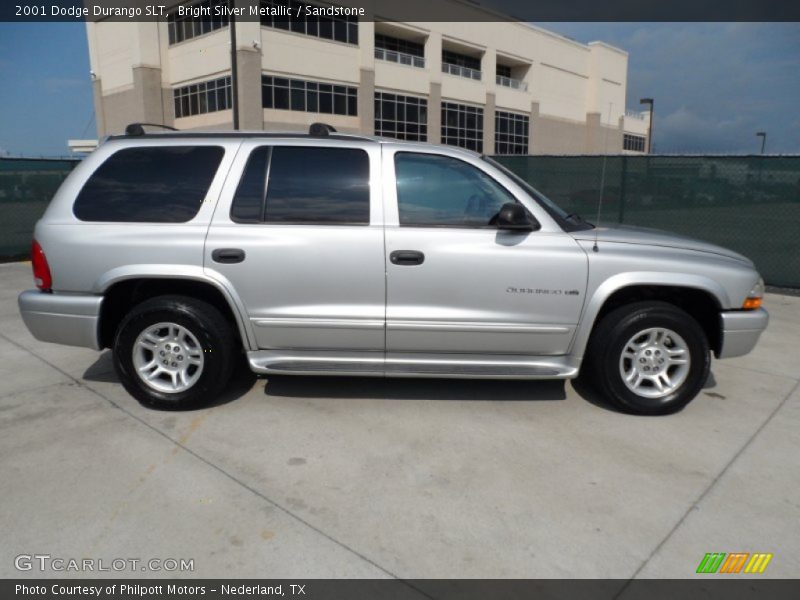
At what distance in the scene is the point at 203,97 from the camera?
35.7 m

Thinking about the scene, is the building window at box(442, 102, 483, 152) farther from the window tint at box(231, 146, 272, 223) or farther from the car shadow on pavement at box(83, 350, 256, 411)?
the window tint at box(231, 146, 272, 223)

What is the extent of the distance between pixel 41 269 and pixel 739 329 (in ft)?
15.8

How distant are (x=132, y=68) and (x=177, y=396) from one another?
40.4 meters

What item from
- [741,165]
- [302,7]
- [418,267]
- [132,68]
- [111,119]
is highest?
[302,7]

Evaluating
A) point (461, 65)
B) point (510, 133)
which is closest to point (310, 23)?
point (461, 65)

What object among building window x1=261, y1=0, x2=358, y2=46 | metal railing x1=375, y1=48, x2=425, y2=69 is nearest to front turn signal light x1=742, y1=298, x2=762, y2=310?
building window x1=261, y1=0, x2=358, y2=46

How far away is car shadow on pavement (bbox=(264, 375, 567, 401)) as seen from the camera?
4469 mm

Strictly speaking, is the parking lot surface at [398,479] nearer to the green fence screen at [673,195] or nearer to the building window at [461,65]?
the green fence screen at [673,195]

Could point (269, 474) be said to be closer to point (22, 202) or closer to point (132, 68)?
point (22, 202)

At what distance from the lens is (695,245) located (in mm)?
4133

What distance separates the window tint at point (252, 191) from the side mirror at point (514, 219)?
5.21 ft

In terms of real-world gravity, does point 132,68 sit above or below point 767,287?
above

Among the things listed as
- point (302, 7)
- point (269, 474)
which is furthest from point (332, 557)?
point (302, 7)

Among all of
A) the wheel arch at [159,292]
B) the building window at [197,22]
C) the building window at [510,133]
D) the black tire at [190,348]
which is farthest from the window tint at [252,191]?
the building window at [510,133]
